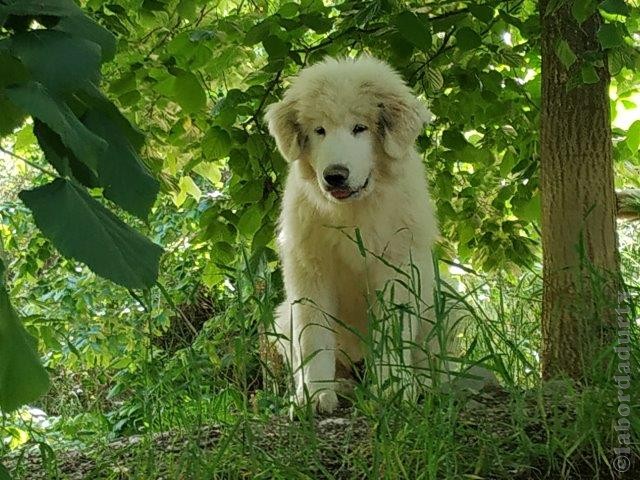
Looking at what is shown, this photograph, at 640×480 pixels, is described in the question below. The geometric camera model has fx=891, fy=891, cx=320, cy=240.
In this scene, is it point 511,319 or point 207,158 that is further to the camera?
point 207,158

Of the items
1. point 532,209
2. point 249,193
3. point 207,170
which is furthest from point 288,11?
point 532,209

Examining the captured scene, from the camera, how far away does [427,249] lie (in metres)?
3.76

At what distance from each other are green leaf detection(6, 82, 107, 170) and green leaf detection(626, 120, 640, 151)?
336cm

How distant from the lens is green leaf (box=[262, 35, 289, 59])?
356 centimetres

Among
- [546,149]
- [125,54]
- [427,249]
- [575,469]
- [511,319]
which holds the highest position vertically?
[125,54]

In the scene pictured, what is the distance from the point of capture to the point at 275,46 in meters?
3.57

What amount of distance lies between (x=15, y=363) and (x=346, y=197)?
258 centimetres

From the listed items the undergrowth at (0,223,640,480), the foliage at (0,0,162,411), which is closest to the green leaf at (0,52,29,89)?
the foliage at (0,0,162,411)

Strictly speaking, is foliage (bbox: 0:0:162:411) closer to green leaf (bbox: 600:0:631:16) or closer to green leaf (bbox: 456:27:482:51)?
green leaf (bbox: 600:0:631:16)

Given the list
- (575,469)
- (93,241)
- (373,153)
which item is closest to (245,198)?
(373,153)

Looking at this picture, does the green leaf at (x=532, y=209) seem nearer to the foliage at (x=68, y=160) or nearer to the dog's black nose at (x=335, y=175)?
the dog's black nose at (x=335, y=175)

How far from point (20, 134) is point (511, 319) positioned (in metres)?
2.18

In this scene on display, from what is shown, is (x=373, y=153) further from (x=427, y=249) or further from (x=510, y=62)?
(x=510, y=62)

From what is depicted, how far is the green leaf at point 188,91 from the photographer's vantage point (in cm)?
364
